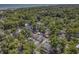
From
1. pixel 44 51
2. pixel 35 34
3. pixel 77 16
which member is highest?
pixel 77 16
